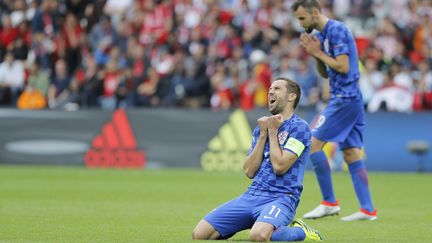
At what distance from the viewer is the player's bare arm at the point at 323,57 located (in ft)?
37.4

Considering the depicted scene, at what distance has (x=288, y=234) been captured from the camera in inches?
336

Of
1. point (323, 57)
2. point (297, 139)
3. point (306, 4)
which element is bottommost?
point (297, 139)

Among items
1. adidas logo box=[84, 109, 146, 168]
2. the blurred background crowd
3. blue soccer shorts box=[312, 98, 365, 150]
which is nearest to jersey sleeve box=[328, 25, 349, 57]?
blue soccer shorts box=[312, 98, 365, 150]

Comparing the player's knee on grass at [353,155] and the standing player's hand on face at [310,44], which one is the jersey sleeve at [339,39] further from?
the player's knee on grass at [353,155]

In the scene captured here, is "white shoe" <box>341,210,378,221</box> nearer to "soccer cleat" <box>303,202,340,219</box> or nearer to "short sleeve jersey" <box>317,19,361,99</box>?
"soccer cleat" <box>303,202,340,219</box>

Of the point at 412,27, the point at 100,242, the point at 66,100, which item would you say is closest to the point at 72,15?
the point at 66,100

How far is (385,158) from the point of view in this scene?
21000mm

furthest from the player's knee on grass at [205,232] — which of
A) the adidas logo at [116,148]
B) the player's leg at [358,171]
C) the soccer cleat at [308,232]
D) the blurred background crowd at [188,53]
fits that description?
the blurred background crowd at [188,53]

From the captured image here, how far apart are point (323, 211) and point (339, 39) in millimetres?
2114

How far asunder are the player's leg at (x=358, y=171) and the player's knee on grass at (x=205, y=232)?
10.3ft

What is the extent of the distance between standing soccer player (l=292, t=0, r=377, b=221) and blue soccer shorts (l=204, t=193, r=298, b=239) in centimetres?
290

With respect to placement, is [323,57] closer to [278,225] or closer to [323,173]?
[323,173]

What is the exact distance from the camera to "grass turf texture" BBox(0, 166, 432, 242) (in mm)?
9734

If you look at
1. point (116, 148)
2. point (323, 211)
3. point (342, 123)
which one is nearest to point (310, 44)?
point (342, 123)
